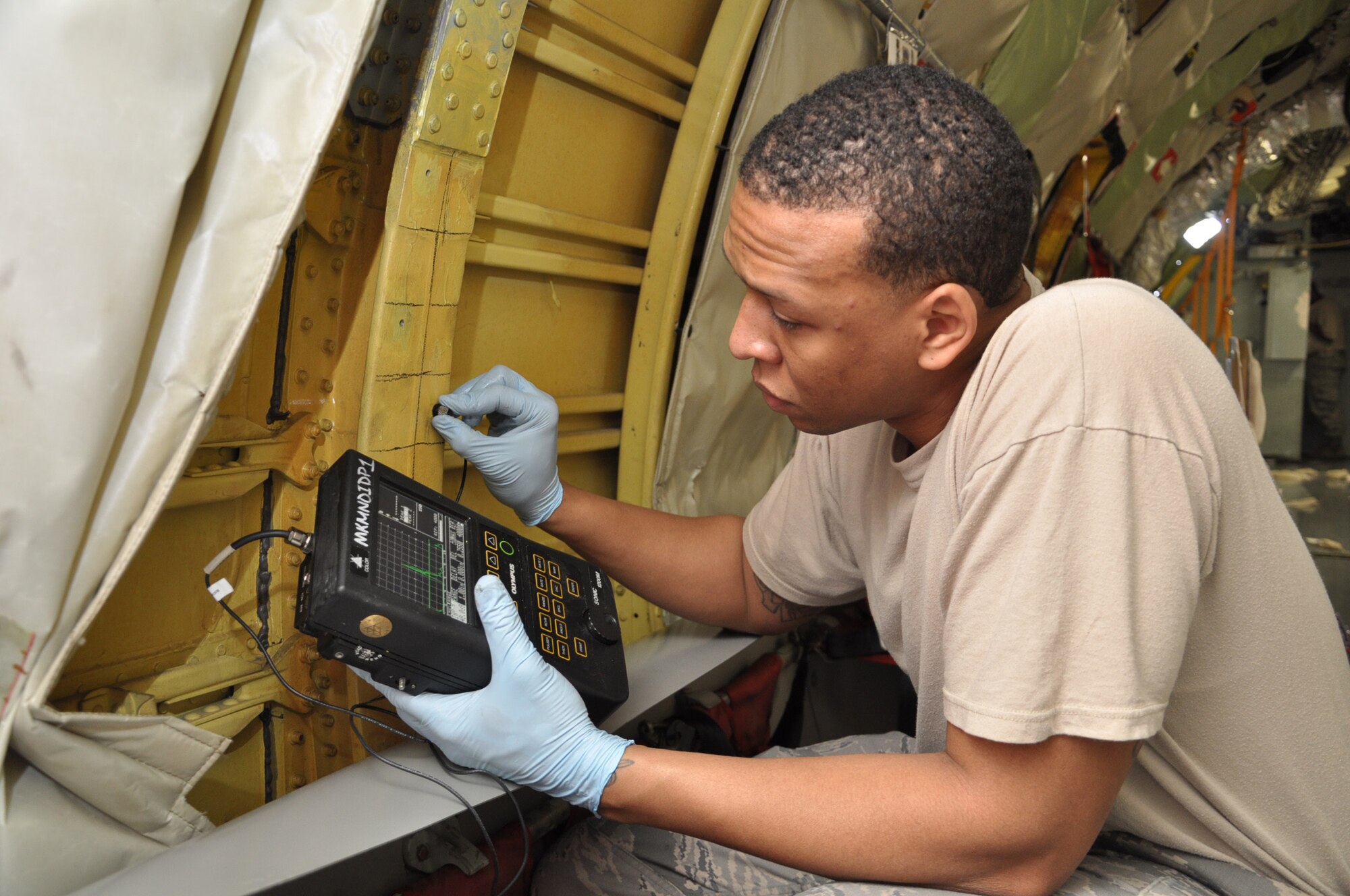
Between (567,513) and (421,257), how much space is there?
21.3 inches

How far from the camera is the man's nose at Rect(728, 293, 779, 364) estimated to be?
1266 mm

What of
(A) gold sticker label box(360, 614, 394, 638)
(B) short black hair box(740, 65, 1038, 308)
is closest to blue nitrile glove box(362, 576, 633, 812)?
(A) gold sticker label box(360, 614, 394, 638)

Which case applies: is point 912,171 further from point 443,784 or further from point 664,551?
point 443,784

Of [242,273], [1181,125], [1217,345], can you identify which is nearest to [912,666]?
[242,273]

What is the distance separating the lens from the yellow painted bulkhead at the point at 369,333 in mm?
1292

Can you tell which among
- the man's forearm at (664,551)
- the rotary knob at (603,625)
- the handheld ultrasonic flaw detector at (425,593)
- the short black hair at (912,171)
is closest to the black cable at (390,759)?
the handheld ultrasonic flaw detector at (425,593)

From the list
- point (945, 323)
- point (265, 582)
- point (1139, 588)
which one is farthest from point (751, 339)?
point (265, 582)

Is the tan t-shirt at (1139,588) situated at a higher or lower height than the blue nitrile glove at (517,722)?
higher

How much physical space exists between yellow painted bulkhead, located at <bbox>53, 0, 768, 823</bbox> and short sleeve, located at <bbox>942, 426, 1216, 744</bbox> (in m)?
0.92

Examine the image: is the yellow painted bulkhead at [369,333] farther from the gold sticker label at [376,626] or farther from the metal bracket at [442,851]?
the gold sticker label at [376,626]

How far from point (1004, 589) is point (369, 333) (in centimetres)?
97

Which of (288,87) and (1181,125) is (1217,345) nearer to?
(1181,125)

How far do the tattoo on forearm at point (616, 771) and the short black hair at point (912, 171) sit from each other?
0.72 metres

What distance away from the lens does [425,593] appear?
3.84ft
